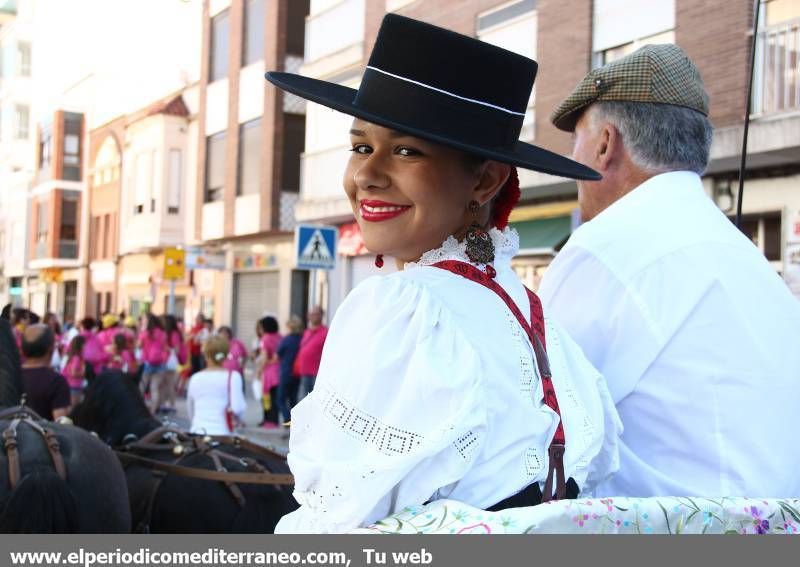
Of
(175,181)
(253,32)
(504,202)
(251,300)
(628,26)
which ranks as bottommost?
(251,300)

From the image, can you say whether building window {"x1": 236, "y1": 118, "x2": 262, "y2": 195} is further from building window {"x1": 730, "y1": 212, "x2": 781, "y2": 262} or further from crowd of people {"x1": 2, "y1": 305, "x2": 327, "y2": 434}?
building window {"x1": 730, "y1": 212, "x2": 781, "y2": 262}

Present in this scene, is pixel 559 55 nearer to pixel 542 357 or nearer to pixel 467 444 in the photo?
pixel 542 357

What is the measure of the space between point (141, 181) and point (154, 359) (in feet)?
54.4

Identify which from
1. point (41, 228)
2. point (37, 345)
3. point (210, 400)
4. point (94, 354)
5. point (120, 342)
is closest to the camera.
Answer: point (37, 345)

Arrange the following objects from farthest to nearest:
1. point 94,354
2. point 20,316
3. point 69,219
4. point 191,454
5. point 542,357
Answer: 1. point 69,219
2. point 20,316
3. point 94,354
4. point 191,454
5. point 542,357

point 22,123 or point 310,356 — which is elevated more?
point 22,123

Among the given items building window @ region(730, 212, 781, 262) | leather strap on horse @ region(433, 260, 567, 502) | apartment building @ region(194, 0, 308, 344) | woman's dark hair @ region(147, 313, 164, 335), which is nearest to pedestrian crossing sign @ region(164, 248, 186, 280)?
woman's dark hair @ region(147, 313, 164, 335)

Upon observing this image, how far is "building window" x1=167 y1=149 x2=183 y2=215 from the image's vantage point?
28406mm

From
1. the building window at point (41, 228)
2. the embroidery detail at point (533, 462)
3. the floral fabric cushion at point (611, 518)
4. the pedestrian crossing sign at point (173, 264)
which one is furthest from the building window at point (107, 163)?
the floral fabric cushion at point (611, 518)

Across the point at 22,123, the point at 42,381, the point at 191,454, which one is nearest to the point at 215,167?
the point at 42,381

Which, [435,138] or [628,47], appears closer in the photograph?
[435,138]

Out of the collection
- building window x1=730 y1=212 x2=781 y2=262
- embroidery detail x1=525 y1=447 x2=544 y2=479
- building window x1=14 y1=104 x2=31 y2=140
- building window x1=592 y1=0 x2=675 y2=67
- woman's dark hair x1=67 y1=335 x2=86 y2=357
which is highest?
building window x1=14 y1=104 x2=31 y2=140

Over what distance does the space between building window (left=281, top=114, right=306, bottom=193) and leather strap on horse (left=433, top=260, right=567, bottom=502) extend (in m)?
21.5

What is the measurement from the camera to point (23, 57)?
148ft
